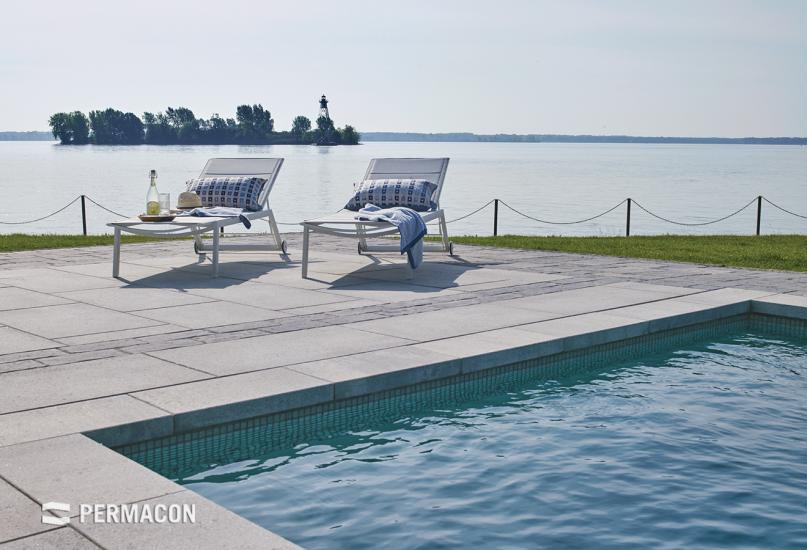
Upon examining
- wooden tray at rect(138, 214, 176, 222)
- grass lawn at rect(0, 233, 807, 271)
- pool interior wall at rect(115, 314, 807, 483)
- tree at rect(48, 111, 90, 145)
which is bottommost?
pool interior wall at rect(115, 314, 807, 483)

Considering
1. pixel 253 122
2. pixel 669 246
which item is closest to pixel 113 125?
pixel 253 122

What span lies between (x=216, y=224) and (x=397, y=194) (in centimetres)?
216

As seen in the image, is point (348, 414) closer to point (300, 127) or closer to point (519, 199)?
point (519, 199)

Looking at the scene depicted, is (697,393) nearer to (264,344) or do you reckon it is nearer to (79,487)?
(264,344)

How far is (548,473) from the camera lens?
3.91m

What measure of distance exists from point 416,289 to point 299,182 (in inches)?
1839

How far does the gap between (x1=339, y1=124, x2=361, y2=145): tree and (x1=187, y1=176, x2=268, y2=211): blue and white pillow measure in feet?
393

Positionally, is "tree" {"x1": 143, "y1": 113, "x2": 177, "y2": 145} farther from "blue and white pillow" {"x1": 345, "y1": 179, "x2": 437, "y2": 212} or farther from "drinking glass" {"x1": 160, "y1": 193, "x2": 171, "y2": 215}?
"drinking glass" {"x1": 160, "y1": 193, "x2": 171, "y2": 215}

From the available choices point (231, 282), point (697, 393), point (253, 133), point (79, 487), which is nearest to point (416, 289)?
point (231, 282)

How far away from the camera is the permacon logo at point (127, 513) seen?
9.31ft

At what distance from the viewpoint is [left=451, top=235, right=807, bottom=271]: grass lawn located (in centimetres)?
1022

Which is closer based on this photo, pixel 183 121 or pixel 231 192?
pixel 231 192

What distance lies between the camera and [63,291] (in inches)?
293

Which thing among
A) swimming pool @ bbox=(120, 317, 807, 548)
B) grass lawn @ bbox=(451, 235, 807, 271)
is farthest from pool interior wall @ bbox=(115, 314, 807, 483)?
grass lawn @ bbox=(451, 235, 807, 271)
